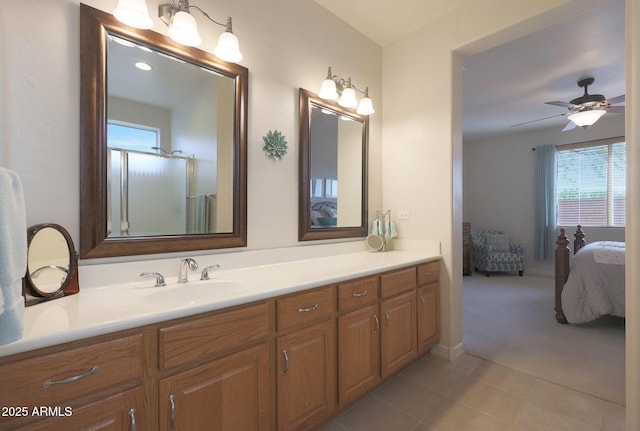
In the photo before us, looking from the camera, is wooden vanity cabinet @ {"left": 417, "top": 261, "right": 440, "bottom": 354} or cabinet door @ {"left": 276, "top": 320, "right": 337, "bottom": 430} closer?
cabinet door @ {"left": 276, "top": 320, "right": 337, "bottom": 430}

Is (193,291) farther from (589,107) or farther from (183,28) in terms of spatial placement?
(589,107)

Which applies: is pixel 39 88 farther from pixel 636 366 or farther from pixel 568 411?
pixel 568 411

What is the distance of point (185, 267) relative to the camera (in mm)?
1471

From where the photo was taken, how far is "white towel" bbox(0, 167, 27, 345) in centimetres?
70

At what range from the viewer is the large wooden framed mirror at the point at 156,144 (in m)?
1.28

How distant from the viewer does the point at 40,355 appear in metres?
0.77

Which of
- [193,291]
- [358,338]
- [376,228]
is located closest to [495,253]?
[376,228]

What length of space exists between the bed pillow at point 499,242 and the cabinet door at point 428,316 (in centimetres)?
396

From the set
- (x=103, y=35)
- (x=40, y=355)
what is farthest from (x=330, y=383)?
(x=103, y=35)

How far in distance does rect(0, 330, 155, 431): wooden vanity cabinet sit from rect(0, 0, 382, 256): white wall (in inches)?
24.7

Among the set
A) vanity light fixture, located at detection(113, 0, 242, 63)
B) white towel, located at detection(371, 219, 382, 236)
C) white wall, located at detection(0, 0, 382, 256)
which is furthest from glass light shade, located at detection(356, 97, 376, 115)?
vanity light fixture, located at detection(113, 0, 242, 63)

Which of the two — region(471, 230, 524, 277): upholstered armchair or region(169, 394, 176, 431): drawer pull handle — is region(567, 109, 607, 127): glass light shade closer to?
region(471, 230, 524, 277): upholstered armchair

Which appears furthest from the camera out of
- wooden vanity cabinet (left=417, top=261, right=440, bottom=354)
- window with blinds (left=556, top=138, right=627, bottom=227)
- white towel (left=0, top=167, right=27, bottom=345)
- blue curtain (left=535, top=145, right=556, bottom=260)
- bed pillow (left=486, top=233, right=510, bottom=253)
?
bed pillow (left=486, top=233, right=510, bottom=253)

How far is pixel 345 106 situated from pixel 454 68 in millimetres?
943
